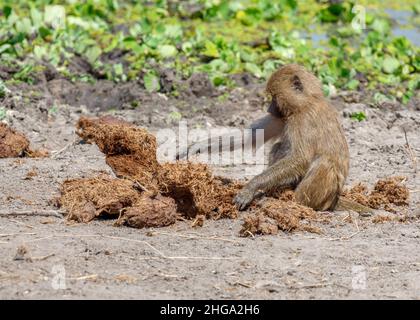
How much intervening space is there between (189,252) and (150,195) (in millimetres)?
922

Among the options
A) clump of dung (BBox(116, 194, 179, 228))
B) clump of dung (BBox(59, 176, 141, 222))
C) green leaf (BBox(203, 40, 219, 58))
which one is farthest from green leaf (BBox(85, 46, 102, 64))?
clump of dung (BBox(116, 194, 179, 228))

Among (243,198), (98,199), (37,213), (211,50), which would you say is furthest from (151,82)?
(37,213)

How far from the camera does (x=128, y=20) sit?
54.9 feet

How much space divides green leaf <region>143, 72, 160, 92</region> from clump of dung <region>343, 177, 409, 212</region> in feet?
13.9

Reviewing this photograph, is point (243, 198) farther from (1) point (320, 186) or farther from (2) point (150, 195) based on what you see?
(2) point (150, 195)

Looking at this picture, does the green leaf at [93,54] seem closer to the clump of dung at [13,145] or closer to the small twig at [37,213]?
the clump of dung at [13,145]

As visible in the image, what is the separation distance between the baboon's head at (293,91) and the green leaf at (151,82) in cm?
383

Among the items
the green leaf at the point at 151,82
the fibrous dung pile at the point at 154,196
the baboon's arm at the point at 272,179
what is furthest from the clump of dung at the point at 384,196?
the green leaf at the point at 151,82

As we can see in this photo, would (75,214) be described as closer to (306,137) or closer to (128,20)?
(306,137)
